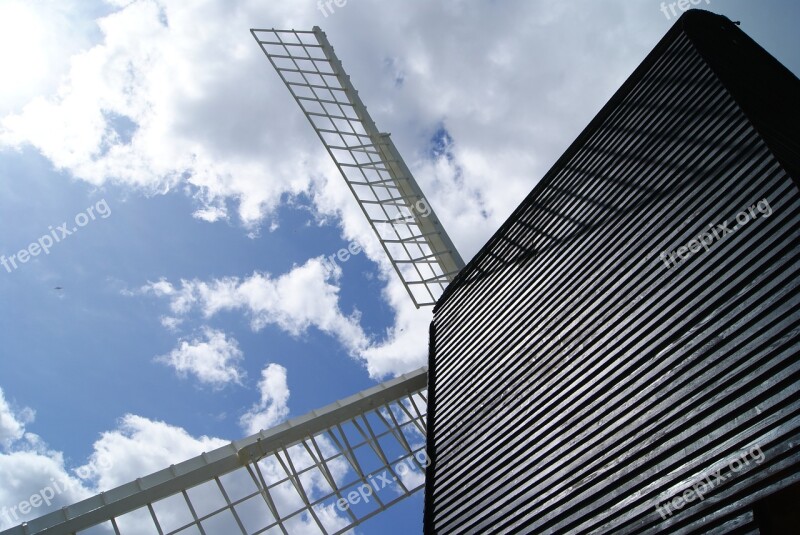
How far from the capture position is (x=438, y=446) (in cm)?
1012

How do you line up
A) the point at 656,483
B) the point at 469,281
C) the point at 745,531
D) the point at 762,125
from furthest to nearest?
the point at 469,281 → the point at 762,125 → the point at 656,483 → the point at 745,531

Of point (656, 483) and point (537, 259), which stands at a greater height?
point (537, 259)

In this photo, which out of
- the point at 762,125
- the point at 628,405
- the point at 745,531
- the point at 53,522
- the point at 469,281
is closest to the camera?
the point at 745,531

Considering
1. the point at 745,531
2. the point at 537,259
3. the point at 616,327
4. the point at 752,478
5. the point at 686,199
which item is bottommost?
the point at 745,531

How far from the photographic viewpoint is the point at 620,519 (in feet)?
18.1

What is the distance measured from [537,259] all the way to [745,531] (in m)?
5.83

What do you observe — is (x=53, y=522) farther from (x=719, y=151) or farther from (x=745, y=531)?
(x=719, y=151)

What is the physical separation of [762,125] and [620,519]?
4.64 metres

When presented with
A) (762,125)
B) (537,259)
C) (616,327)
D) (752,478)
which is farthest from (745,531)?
(537,259)

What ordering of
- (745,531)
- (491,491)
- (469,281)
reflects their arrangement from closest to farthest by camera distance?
(745,531)
(491,491)
(469,281)

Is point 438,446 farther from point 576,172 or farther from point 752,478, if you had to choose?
point 752,478

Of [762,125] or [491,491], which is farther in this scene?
[491,491]

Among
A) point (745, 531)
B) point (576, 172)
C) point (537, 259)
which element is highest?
point (576, 172)

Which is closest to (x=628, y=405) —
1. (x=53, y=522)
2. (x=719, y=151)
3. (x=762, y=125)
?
(x=719, y=151)
